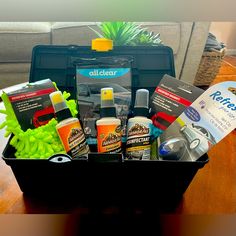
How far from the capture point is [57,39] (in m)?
1.70

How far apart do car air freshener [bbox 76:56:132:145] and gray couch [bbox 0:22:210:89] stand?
1142 millimetres

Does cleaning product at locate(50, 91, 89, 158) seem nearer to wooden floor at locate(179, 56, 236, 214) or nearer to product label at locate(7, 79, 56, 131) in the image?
product label at locate(7, 79, 56, 131)

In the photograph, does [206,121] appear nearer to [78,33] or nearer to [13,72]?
[78,33]

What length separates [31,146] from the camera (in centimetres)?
41

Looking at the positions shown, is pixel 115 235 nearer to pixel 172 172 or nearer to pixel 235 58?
pixel 172 172

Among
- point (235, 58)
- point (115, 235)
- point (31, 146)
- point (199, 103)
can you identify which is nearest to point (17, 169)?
point (31, 146)

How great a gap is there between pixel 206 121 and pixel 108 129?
0.14m

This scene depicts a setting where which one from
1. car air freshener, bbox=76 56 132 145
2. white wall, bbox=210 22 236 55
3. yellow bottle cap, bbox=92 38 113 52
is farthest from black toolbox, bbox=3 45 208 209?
white wall, bbox=210 22 236 55

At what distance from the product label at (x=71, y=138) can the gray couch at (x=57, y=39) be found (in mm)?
1296

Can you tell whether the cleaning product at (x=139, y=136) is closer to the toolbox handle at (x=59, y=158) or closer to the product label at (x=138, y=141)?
the product label at (x=138, y=141)

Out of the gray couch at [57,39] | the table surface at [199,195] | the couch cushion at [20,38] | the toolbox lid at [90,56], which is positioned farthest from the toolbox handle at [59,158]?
the couch cushion at [20,38]

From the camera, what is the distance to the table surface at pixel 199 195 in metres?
0.42

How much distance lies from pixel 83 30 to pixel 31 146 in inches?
53.7

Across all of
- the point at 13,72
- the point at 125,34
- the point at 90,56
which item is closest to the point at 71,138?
the point at 90,56
